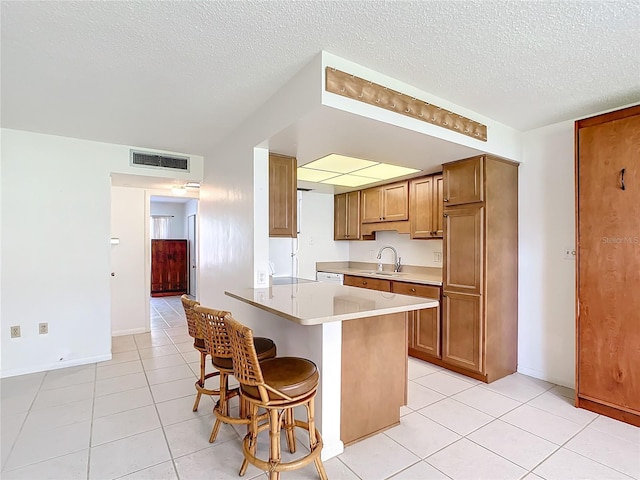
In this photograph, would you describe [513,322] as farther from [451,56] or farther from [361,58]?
[361,58]

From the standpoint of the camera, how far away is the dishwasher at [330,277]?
481cm

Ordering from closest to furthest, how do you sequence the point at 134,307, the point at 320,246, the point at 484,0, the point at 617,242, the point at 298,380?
the point at 484,0 → the point at 298,380 → the point at 617,242 → the point at 134,307 → the point at 320,246

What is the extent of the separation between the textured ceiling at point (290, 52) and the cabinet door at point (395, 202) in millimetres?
1595

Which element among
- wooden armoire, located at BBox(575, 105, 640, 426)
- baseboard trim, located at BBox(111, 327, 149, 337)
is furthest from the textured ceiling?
baseboard trim, located at BBox(111, 327, 149, 337)

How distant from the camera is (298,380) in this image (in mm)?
1643

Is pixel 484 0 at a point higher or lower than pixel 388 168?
higher

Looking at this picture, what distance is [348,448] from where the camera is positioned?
2025mm

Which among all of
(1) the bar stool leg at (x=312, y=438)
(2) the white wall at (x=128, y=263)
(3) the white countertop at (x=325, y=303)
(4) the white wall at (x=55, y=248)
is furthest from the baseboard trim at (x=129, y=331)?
(1) the bar stool leg at (x=312, y=438)

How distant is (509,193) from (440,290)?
1.16 meters

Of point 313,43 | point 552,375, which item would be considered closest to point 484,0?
point 313,43

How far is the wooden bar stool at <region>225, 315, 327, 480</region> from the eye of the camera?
1558mm

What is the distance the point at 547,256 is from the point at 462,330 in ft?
3.43

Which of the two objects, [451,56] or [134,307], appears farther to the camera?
[134,307]

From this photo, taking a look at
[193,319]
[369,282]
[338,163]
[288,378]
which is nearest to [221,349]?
[193,319]
